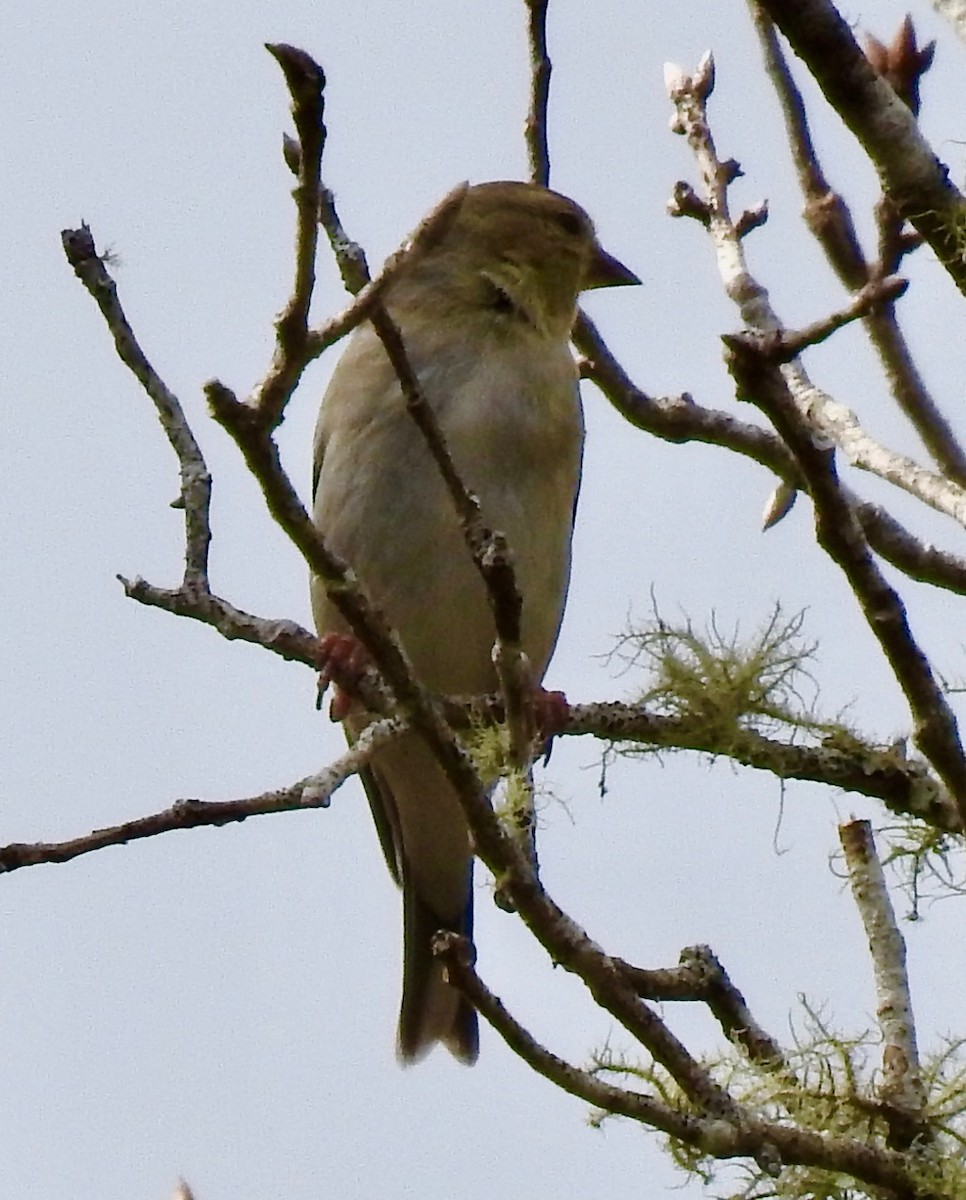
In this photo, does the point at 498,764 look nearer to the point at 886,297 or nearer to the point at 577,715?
the point at 577,715

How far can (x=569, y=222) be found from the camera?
6395 millimetres

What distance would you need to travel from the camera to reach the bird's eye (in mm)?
6344

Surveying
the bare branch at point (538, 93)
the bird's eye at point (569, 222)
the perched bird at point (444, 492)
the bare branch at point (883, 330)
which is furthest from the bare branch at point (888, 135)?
the bird's eye at point (569, 222)

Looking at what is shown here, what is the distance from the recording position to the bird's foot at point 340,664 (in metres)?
3.41

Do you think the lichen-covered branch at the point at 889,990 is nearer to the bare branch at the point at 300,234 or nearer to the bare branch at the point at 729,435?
the bare branch at the point at 729,435

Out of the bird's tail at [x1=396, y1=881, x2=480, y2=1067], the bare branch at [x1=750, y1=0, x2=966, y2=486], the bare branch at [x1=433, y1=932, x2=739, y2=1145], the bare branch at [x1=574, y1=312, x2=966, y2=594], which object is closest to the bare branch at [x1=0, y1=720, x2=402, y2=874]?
the bare branch at [x1=433, y1=932, x2=739, y2=1145]

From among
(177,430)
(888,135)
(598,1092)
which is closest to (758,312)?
(888,135)

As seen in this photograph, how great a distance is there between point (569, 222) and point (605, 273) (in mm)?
214

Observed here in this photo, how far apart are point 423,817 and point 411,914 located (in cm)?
44

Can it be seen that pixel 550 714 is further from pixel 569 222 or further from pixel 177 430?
pixel 569 222

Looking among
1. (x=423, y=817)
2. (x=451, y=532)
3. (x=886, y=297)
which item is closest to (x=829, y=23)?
(x=886, y=297)

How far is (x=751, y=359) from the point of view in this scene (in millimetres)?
2207

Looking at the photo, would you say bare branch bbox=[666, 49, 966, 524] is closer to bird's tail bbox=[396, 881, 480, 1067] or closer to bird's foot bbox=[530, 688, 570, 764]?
bird's foot bbox=[530, 688, 570, 764]

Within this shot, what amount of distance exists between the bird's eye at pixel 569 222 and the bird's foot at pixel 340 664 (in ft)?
7.53
